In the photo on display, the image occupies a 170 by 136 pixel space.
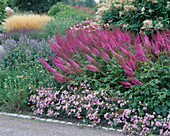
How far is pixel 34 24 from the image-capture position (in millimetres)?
10750

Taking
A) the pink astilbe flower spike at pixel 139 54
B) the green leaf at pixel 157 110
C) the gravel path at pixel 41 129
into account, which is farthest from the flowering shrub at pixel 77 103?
the pink astilbe flower spike at pixel 139 54

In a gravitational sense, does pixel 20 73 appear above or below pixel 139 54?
below

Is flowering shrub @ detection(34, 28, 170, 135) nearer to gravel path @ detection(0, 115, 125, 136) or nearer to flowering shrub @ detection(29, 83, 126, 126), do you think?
flowering shrub @ detection(29, 83, 126, 126)

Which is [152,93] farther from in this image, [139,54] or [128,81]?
[139,54]

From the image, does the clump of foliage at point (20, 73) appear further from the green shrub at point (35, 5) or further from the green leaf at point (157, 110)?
the green shrub at point (35, 5)

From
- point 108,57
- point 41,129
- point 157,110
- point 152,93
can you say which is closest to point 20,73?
point 41,129

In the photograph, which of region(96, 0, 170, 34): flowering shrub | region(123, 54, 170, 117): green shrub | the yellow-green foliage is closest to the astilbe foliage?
region(123, 54, 170, 117): green shrub

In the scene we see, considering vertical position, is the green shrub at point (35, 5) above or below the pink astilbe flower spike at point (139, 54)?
above

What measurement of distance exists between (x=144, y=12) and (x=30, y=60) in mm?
3274

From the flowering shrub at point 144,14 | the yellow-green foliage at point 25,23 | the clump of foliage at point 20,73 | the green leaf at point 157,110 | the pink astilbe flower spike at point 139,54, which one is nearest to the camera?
the green leaf at point 157,110

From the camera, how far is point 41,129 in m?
3.10

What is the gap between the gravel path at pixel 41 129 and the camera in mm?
2957

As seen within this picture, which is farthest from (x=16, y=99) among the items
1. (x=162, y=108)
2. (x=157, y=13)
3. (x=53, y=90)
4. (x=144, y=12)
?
(x=157, y=13)

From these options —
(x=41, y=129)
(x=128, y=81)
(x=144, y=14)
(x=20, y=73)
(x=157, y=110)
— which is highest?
(x=144, y=14)
